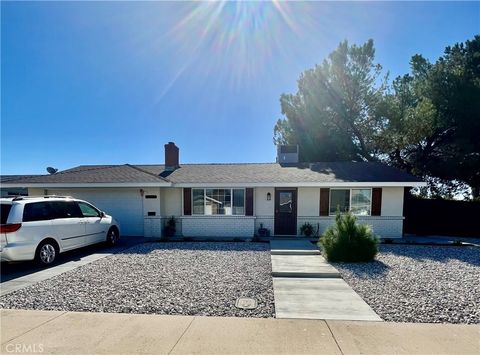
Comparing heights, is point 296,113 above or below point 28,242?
above

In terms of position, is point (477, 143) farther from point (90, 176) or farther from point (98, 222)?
point (90, 176)

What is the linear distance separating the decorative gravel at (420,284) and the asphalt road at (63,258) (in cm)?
744

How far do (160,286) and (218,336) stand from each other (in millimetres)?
2307

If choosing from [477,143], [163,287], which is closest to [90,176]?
[163,287]

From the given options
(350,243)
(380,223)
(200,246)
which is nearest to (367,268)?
(350,243)

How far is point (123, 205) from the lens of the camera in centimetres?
1136

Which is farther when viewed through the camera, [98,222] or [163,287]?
[98,222]

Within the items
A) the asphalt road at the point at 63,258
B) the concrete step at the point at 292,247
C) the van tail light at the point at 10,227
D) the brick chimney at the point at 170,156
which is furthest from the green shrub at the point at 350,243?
the brick chimney at the point at 170,156

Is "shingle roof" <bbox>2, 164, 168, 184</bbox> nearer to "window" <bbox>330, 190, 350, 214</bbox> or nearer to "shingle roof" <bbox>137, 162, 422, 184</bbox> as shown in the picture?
"shingle roof" <bbox>137, 162, 422, 184</bbox>

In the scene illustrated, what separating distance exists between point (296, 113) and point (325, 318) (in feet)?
48.0

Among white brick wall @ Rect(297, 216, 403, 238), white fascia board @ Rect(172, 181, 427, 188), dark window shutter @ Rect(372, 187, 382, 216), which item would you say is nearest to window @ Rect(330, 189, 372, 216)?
dark window shutter @ Rect(372, 187, 382, 216)

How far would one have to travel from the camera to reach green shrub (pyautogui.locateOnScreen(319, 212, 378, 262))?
7008 millimetres

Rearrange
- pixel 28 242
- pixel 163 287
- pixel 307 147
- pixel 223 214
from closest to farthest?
pixel 163 287, pixel 28 242, pixel 223 214, pixel 307 147

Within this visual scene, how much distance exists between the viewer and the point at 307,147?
16.5 metres
